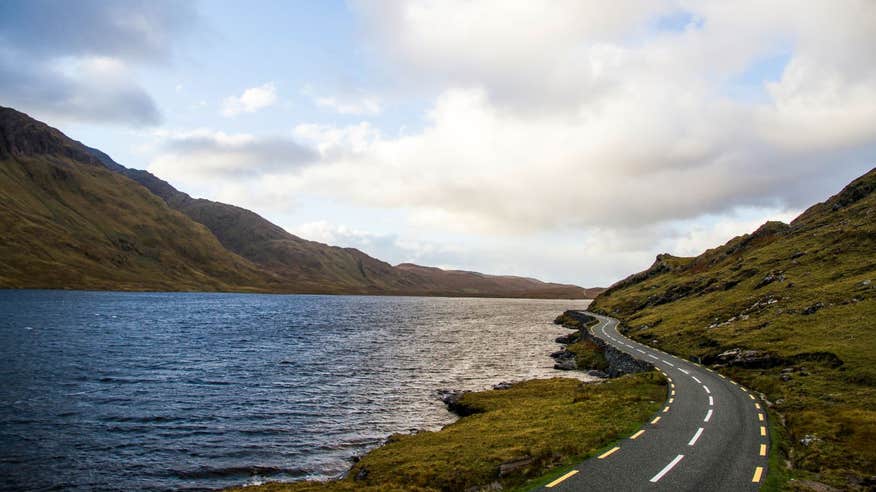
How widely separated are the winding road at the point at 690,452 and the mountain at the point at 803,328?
1.47 m

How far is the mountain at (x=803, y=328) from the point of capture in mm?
26609

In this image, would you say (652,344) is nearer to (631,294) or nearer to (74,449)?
(74,449)

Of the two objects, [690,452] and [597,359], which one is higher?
[690,452]

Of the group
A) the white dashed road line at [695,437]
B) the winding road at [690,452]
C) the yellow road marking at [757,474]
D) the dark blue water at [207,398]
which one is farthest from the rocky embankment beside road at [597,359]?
the yellow road marking at [757,474]

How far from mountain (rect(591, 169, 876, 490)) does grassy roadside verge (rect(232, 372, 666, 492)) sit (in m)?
9.05

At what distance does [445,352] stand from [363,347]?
679 inches

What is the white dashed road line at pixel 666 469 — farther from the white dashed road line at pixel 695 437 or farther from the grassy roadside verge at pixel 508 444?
the grassy roadside verge at pixel 508 444

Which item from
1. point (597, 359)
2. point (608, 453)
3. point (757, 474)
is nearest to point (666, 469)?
point (608, 453)

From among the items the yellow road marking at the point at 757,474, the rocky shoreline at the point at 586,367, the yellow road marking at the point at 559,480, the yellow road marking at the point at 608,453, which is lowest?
the rocky shoreline at the point at 586,367

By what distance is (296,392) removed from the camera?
188 feet

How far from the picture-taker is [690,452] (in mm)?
25203

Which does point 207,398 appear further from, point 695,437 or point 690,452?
point 690,452

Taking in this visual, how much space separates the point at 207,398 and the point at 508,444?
38.0 m

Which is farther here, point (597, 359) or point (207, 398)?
point (597, 359)
